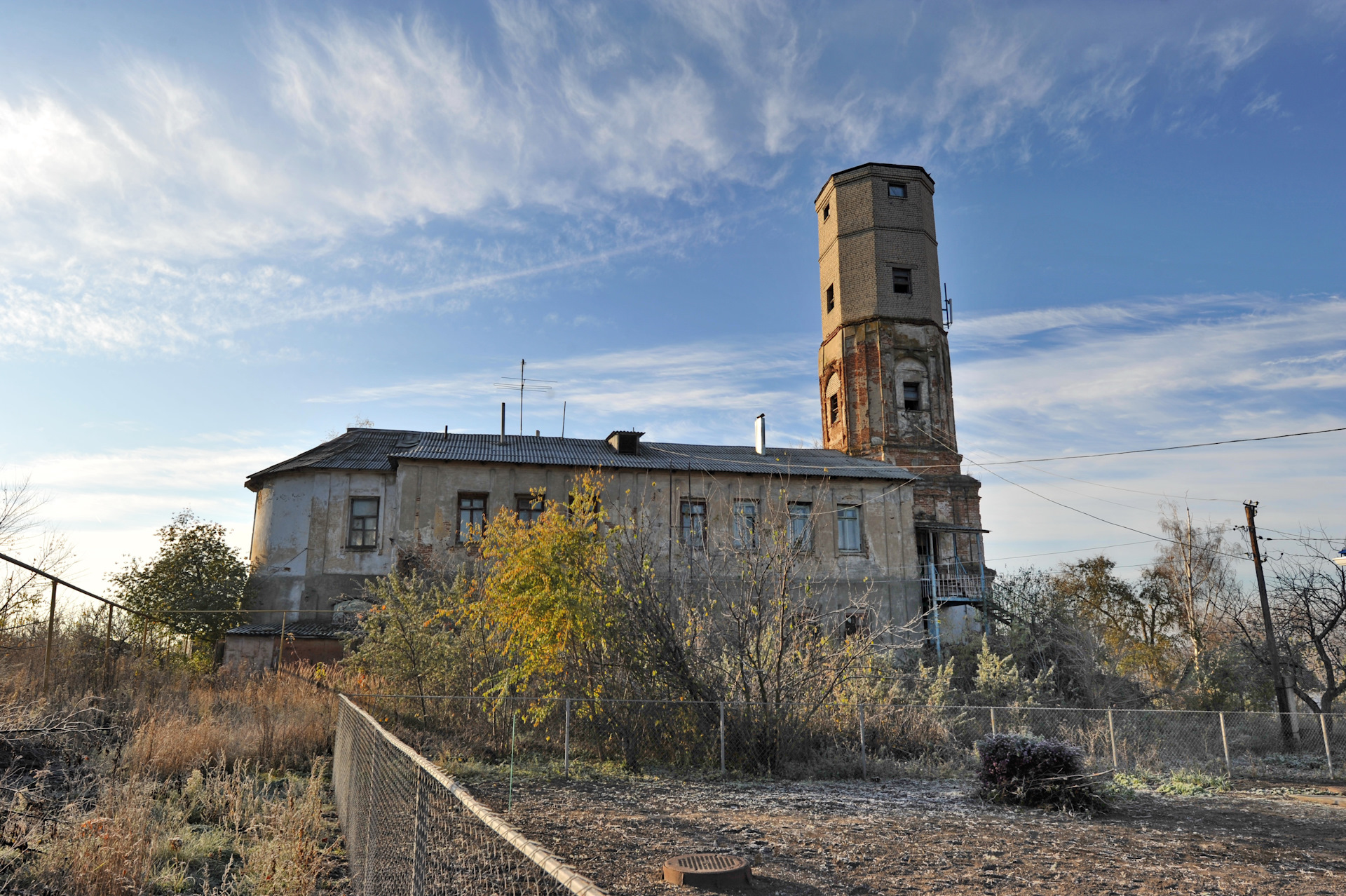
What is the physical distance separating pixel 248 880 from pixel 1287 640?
3034 centimetres

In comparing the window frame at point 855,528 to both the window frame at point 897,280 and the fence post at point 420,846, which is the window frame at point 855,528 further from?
the fence post at point 420,846

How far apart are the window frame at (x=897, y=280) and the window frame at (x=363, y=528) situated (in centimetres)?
2429

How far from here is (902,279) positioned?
38688 millimetres

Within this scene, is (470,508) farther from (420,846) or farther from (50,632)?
(420,846)

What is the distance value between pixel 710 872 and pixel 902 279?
115 feet

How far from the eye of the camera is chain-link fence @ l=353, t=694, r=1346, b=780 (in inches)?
551

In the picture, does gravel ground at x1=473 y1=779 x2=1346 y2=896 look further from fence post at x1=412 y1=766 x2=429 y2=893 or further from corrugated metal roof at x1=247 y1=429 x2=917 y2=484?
corrugated metal roof at x1=247 y1=429 x2=917 y2=484

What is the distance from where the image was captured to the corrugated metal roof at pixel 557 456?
28.8 meters

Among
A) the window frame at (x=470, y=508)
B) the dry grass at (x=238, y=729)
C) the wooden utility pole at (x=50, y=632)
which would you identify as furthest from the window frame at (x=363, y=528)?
the wooden utility pole at (x=50, y=632)

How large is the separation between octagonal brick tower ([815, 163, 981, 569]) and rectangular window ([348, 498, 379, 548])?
20271 millimetres

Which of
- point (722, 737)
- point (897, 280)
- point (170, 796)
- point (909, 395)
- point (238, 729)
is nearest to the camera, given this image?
point (170, 796)

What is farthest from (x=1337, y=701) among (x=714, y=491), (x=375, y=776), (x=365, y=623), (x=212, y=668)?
(x=212, y=668)

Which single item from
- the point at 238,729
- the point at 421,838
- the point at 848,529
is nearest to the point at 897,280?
the point at 848,529

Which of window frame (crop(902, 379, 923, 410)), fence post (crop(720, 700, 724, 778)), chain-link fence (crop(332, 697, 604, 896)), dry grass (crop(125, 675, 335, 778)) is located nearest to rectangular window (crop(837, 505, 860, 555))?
window frame (crop(902, 379, 923, 410))
